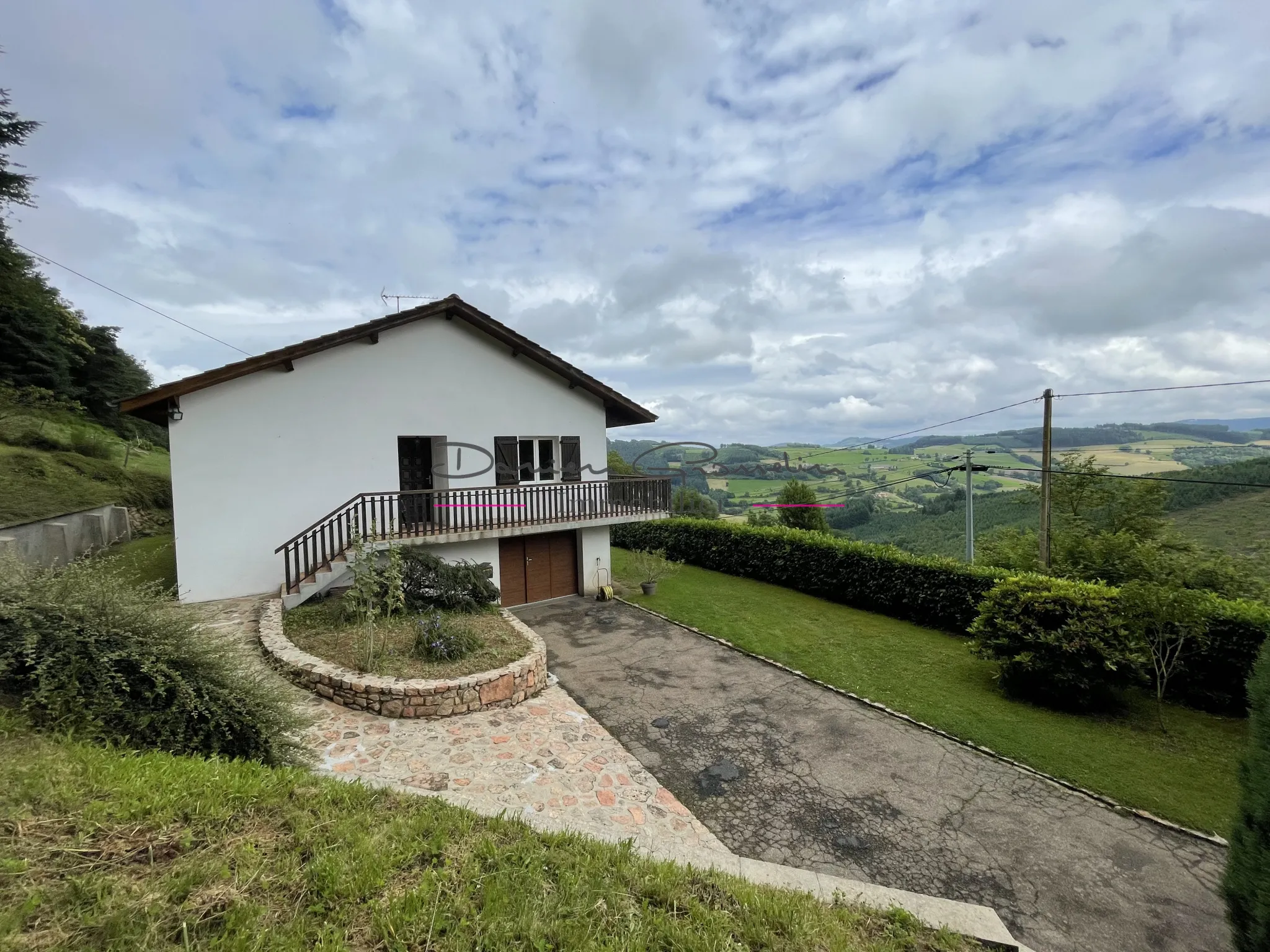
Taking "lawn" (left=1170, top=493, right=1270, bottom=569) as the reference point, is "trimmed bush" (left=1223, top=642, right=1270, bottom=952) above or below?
above

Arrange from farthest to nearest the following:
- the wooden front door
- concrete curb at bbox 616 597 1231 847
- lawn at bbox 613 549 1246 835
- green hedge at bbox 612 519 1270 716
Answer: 1. the wooden front door
2. green hedge at bbox 612 519 1270 716
3. lawn at bbox 613 549 1246 835
4. concrete curb at bbox 616 597 1231 847

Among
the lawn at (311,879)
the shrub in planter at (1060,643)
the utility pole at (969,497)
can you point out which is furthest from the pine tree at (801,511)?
the lawn at (311,879)

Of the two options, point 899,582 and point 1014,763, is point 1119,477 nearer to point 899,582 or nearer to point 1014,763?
point 899,582

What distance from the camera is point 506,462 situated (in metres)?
13.0

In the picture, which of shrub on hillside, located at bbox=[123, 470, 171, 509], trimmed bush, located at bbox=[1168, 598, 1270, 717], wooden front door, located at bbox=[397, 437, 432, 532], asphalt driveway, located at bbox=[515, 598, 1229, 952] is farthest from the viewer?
shrub on hillside, located at bbox=[123, 470, 171, 509]

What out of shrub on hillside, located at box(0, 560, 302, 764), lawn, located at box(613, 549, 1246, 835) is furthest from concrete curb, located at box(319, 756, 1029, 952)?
lawn, located at box(613, 549, 1246, 835)

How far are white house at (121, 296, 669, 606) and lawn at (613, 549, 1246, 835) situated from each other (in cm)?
399

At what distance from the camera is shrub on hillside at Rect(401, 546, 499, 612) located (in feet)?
31.3

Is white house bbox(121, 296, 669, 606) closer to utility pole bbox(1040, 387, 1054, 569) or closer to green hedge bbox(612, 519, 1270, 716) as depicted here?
green hedge bbox(612, 519, 1270, 716)

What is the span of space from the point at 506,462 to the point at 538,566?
2.79 m

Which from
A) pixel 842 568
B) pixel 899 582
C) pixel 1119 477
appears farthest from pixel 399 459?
pixel 1119 477

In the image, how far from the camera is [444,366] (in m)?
12.1

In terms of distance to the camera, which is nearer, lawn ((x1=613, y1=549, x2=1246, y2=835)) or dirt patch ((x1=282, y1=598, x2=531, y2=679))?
lawn ((x1=613, y1=549, x2=1246, y2=835))

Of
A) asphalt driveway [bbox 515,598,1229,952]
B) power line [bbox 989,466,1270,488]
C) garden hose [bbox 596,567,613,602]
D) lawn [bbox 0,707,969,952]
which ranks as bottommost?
asphalt driveway [bbox 515,598,1229,952]
